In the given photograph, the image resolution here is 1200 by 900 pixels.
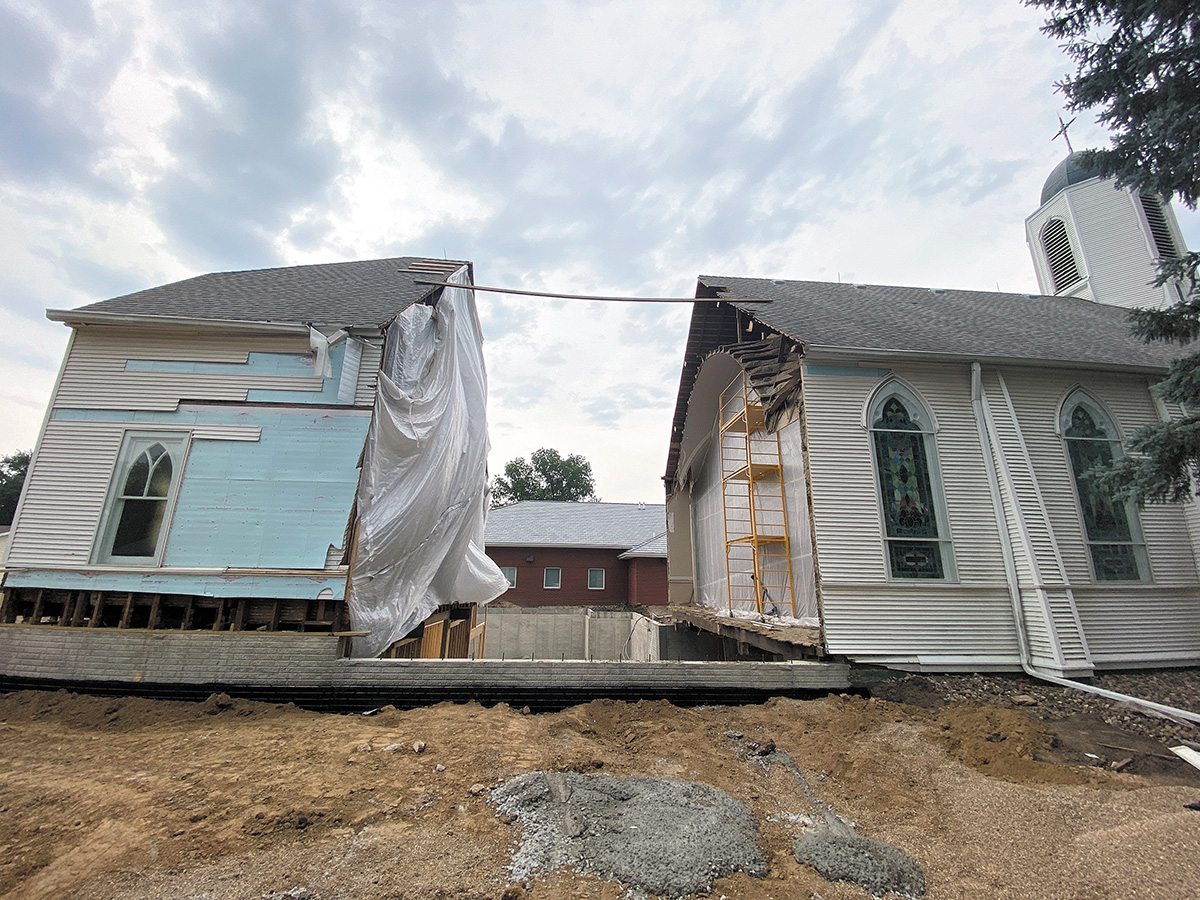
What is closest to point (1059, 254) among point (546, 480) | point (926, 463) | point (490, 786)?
point (926, 463)

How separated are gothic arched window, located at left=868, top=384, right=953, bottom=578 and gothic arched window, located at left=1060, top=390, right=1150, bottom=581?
201cm

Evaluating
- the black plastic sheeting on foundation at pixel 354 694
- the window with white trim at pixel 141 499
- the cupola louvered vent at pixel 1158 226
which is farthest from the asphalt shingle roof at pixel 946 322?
the window with white trim at pixel 141 499

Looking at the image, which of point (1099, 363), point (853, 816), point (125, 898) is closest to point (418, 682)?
point (125, 898)

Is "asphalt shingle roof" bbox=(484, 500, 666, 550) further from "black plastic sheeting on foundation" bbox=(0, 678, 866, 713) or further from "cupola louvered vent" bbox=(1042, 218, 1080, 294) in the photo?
"black plastic sheeting on foundation" bbox=(0, 678, 866, 713)

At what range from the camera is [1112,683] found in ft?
21.2

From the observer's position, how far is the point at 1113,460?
25.5 ft

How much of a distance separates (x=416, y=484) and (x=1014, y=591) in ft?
26.7

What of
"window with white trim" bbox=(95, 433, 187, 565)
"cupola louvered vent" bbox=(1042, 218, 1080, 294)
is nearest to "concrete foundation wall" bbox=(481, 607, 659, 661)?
"window with white trim" bbox=(95, 433, 187, 565)

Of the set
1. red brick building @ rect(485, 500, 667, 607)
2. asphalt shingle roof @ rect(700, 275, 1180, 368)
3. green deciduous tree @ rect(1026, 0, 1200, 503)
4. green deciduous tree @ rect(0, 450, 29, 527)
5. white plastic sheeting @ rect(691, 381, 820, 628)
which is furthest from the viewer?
green deciduous tree @ rect(0, 450, 29, 527)

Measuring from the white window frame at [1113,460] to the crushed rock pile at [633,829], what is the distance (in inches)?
275

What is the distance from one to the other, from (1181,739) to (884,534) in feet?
10.3

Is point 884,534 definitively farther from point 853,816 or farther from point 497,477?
point 497,477

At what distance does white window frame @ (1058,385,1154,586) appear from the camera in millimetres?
7449

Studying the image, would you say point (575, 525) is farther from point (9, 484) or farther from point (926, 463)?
point (9, 484)
